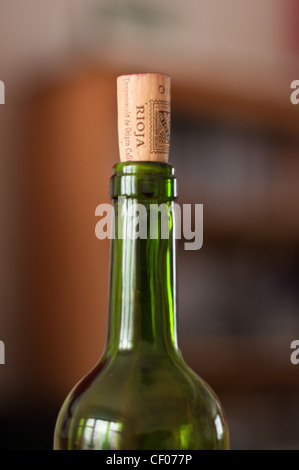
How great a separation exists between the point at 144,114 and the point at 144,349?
108mm

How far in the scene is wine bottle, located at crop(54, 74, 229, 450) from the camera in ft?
0.97

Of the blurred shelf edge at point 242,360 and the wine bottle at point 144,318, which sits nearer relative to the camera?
the wine bottle at point 144,318

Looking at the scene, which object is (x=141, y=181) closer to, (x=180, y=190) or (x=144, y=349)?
(x=144, y=349)

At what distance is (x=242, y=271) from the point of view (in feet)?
7.04

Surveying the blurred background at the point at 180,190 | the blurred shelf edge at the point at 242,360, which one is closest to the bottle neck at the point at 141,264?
the blurred background at the point at 180,190

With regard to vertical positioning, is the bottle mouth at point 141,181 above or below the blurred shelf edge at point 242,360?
above

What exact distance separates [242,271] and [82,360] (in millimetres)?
604

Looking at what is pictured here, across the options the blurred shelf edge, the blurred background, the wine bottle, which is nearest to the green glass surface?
the wine bottle

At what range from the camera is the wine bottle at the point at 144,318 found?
30cm

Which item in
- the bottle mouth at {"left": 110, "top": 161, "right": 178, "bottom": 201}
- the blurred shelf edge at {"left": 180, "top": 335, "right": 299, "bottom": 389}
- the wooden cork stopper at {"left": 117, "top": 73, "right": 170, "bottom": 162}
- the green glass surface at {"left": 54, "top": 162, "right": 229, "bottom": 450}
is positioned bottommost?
the blurred shelf edge at {"left": 180, "top": 335, "right": 299, "bottom": 389}

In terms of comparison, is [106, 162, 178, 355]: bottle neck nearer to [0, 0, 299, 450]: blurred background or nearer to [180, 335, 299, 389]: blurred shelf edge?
[0, 0, 299, 450]: blurred background

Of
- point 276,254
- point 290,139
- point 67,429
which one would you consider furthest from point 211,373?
point 67,429

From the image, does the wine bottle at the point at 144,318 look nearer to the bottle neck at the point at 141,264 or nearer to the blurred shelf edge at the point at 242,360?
the bottle neck at the point at 141,264

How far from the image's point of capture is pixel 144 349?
0.31 meters
